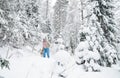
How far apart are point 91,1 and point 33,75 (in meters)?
6.62

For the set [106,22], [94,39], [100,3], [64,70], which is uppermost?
[100,3]

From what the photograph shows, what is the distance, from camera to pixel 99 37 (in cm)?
1292

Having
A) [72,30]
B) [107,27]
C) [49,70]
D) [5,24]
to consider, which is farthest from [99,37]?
[72,30]

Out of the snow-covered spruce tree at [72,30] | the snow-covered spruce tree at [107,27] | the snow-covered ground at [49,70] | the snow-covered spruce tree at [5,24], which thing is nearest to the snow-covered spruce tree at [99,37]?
the snow-covered spruce tree at [107,27]

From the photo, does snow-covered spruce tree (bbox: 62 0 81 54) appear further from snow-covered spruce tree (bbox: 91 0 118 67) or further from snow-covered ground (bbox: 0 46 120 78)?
snow-covered ground (bbox: 0 46 120 78)

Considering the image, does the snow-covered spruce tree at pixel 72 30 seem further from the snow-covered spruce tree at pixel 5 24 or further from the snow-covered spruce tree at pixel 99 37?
the snow-covered spruce tree at pixel 5 24

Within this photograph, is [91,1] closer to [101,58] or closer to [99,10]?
[99,10]

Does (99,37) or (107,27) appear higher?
(107,27)

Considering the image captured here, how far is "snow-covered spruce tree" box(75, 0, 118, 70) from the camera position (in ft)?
41.5

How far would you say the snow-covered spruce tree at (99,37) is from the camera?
12.6m

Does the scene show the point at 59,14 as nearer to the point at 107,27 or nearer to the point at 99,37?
the point at 107,27

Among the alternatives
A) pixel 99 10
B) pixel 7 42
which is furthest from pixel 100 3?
pixel 7 42

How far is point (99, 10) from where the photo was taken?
13188 mm

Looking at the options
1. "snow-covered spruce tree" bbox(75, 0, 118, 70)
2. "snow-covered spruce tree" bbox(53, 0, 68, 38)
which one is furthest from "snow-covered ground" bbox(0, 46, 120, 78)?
"snow-covered spruce tree" bbox(53, 0, 68, 38)
